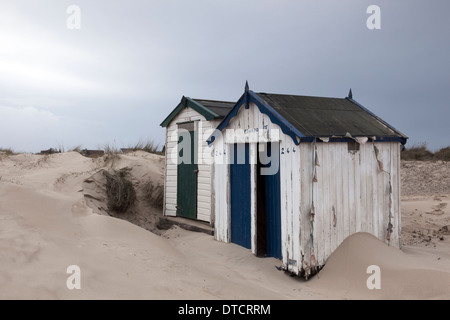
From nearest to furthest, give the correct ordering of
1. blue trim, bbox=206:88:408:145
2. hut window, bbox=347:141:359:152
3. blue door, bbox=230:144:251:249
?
blue trim, bbox=206:88:408:145 → hut window, bbox=347:141:359:152 → blue door, bbox=230:144:251:249

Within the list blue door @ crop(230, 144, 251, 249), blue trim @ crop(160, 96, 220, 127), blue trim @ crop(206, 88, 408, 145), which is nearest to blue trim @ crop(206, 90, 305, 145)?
blue trim @ crop(206, 88, 408, 145)

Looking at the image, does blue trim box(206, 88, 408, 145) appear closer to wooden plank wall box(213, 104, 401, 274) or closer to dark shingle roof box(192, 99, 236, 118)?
wooden plank wall box(213, 104, 401, 274)

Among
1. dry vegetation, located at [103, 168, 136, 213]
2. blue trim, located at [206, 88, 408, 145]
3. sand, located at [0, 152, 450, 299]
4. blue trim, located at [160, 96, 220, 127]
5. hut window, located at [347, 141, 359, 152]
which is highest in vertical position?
blue trim, located at [160, 96, 220, 127]

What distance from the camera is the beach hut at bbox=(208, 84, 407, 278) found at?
280 inches

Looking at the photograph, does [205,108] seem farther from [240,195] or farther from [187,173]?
[240,195]

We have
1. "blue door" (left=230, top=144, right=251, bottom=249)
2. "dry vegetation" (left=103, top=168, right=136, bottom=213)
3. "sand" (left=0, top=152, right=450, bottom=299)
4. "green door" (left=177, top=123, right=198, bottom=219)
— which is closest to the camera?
"sand" (left=0, top=152, right=450, bottom=299)

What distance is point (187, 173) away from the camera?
1167 centimetres

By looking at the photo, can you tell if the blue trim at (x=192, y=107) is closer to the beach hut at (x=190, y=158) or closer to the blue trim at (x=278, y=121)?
the beach hut at (x=190, y=158)

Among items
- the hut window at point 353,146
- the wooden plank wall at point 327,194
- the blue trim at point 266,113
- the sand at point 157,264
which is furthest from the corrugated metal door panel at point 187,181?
the hut window at point 353,146

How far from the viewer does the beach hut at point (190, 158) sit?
424 inches

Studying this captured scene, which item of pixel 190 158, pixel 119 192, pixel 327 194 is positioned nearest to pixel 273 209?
pixel 327 194

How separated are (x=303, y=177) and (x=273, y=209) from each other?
1.31m

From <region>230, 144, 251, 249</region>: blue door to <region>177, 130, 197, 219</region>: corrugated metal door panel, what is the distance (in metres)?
2.37

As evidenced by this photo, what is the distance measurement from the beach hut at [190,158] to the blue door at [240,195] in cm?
151
